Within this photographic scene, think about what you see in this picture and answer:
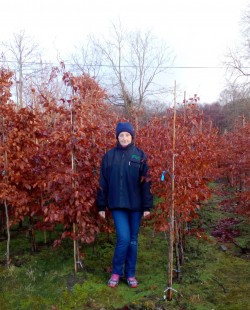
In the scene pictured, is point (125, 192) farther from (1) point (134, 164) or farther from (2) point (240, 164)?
(2) point (240, 164)

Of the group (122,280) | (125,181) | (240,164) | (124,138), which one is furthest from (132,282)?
(240,164)

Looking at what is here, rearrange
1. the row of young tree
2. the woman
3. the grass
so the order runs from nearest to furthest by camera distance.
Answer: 1. the grass
2. the woman
3. the row of young tree

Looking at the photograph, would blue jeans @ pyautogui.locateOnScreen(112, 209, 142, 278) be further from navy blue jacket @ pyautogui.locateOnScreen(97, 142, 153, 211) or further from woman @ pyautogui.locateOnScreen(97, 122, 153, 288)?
navy blue jacket @ pyautogui.locateOnScreen(97, 142, 153, 211)

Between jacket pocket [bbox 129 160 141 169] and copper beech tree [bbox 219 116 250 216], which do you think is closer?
jacket pocket [bbox 129 160 141 169]

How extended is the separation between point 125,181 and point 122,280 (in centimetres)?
130

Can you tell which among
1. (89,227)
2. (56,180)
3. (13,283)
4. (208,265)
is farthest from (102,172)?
(208,265)

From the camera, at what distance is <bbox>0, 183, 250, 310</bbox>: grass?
3.67m

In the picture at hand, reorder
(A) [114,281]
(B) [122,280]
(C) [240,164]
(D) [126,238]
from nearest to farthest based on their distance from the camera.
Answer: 1. (D) [126,238]
2. (A) [114,281]
3. (B) [122,280]
4. (C) [240,164]

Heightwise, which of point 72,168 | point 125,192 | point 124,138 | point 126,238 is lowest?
point 126,238

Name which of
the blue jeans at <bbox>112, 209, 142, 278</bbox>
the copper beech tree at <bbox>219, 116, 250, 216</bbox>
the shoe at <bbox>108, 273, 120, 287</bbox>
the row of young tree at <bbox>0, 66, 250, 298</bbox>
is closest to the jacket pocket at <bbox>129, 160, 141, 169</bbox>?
the row of young tree at <bbox>0, 66, 250, 298</bbox>

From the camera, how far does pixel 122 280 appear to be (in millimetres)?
4168

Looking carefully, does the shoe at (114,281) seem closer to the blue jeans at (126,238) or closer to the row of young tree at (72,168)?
the blue jeans at (126,238)

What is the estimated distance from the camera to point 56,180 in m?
3.89

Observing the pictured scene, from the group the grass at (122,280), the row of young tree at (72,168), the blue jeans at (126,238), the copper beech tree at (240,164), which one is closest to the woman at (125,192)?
the blue jeans at (126,238)
